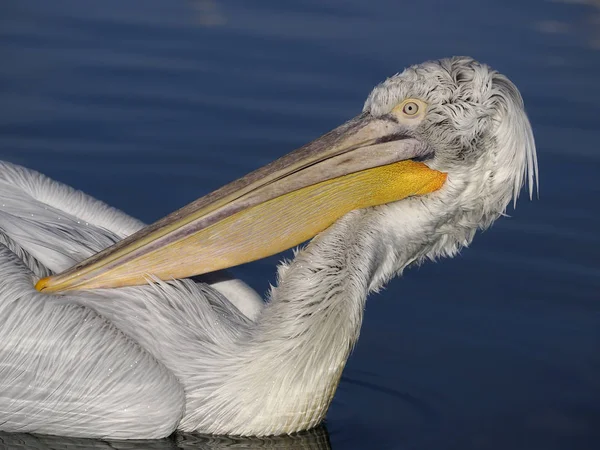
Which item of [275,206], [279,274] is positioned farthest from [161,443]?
[275,206]

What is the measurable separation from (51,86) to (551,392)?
3.93 metres

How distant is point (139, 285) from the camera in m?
4.23

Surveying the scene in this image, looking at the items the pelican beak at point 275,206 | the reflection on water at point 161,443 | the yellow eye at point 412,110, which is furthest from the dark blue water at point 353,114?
the yellow eye at point 412,110

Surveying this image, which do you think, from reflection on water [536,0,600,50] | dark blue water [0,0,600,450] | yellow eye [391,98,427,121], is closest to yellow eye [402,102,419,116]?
yellow eye [391,98,427,121]

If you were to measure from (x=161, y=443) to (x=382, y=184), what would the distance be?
4.00 ft

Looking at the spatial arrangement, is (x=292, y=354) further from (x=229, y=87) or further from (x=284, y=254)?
(x=229, y=87)

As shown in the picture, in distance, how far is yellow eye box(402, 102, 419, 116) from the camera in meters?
4.22

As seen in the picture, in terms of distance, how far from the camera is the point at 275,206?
418 cm

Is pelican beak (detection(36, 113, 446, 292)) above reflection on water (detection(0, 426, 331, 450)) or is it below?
above

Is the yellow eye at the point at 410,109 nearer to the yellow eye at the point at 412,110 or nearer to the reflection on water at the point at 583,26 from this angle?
the yellow eye at the point at 412,110

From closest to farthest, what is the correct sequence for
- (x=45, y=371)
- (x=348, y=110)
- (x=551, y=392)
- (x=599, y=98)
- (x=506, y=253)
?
(x=45, y=371) < (x=551, y=392) < (x=506, y=253) < (x=348, y=110) < (x=599, y=98)

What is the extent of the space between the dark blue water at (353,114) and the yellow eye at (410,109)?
1.17 meters

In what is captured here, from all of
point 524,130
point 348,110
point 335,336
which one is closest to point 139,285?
point 335,336

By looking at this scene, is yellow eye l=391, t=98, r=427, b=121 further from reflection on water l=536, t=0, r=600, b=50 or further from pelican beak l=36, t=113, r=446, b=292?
reflection on water l=536, t=0, r=600, b=50
